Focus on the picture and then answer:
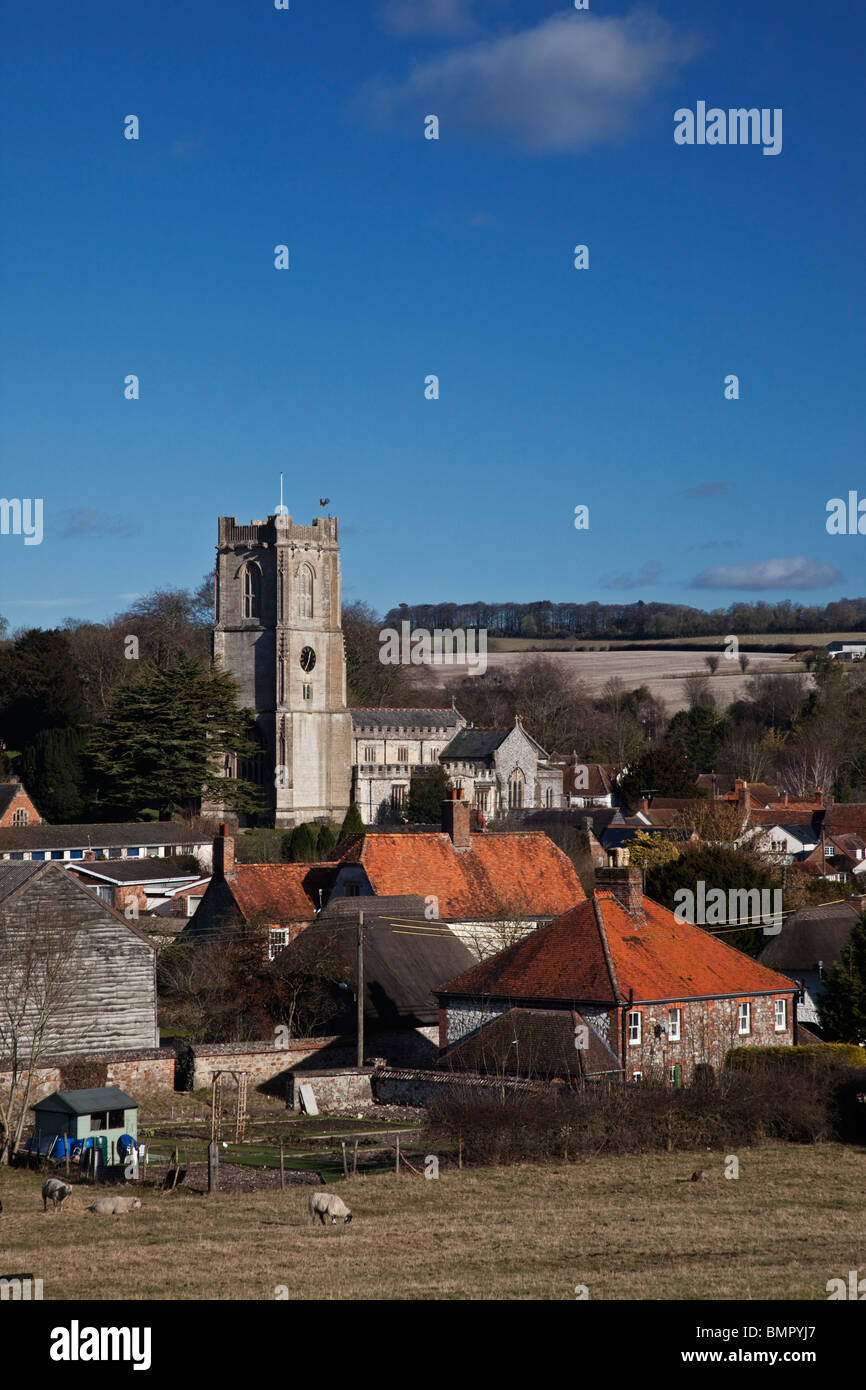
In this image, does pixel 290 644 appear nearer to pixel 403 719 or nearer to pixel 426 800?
pixel 403 719

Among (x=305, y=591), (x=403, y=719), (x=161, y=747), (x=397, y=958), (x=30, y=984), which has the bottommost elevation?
(x=397, y=958)

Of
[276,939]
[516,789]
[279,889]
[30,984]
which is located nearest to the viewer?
[30,984]

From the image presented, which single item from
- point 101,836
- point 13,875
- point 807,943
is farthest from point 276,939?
point 101,836

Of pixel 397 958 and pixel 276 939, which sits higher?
pixel 276 939

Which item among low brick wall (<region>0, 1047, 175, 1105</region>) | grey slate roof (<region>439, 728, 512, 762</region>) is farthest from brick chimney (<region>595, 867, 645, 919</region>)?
grey slate roof (<region>439, 728, 512, 762</region>)

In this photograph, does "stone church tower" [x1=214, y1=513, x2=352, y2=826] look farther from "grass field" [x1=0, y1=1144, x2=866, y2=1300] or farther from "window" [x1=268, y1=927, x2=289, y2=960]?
"grass field" [x1=0, y1=1144, x2=866, y2=1300]

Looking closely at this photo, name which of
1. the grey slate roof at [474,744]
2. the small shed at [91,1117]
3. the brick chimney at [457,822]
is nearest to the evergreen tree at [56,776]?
the grey slate roof at [474,744]
